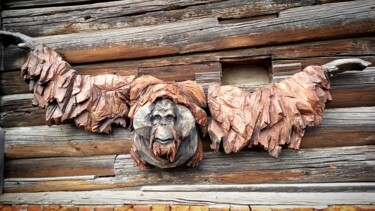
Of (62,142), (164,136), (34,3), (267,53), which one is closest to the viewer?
(164,136)

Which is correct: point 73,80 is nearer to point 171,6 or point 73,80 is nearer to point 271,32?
point 171,6

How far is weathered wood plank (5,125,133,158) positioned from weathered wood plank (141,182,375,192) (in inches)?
15.0

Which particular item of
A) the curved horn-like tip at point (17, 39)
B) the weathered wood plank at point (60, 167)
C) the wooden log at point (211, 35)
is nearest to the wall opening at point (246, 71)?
the wooden log at point (211, 35)

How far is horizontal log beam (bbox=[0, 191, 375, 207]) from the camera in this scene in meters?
1.78

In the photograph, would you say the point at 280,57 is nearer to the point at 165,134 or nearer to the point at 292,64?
the point at 292,64

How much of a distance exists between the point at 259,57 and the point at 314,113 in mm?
508

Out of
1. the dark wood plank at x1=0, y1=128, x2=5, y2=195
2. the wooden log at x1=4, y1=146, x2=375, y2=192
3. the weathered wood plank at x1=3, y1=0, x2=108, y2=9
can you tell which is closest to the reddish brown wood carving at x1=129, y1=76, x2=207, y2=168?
the wooden log at x1=4, y1=146, x2=375, y2=192

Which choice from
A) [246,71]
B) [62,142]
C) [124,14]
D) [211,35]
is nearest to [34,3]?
[124,14]

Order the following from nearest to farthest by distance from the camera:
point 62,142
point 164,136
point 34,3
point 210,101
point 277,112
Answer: point 164,136
point 277,112
point 210,101
point 62,142
point 34,3

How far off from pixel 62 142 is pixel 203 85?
108cm

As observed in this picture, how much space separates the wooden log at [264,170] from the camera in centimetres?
186

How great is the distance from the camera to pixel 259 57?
203 centimetres

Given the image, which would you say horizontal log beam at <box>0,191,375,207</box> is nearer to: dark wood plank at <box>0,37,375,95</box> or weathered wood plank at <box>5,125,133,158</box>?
weathered wood plank at <box>5,125,133,158</box>

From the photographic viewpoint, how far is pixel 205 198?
187 centimetres
